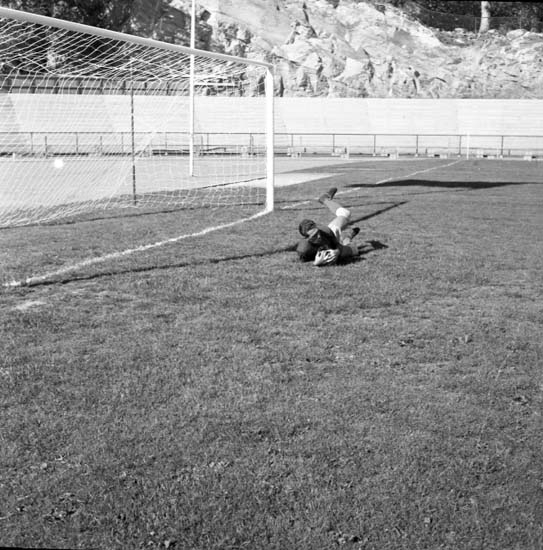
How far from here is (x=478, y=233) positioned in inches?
460

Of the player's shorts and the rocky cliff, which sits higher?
the rocky cliff

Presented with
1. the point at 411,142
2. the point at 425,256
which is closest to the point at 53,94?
the point at 411,142

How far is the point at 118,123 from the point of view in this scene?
1660 inches

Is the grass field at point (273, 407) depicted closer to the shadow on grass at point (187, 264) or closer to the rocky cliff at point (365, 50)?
the shadow on grass at point (187, 264)

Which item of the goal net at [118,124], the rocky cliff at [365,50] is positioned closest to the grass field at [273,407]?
the goal net at [118,124]

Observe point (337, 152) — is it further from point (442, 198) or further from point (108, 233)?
point (108, 233)

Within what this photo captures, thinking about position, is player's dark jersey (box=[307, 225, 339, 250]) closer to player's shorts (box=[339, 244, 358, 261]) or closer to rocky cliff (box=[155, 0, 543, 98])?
player's shorts (box=[339, 244, 358, 261])

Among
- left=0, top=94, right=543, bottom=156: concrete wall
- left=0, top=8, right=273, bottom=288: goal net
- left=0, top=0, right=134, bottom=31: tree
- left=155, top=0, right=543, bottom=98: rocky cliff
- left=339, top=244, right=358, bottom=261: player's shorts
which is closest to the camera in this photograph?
left=339, top=244, right=358, bottom=261: player's shorts

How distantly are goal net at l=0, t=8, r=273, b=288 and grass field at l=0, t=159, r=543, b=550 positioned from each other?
13.2ft

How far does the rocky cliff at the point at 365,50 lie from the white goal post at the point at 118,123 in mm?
7446

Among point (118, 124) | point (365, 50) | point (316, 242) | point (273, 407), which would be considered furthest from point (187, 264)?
point (365, 50)

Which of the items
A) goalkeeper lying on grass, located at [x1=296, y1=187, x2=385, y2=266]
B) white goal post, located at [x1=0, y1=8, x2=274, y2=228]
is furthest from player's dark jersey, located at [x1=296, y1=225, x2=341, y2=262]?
white goal post, located at [x1=0, y1=8, x2=274, y2=228]

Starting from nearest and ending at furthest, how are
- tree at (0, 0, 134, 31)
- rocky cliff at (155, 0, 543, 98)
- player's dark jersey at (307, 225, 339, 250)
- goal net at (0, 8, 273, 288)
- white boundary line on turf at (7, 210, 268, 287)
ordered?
white boundary line on turf at (7, 210, 268, 287), player's dark jersey at (307, 225, 339, 250), goal net at (0, 8, 273, 288), tree at (0, 0, 134, 31), rocky cliff at (155, 0, 543, 98)

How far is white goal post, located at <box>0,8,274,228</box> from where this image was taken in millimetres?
14719
